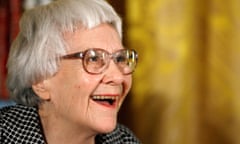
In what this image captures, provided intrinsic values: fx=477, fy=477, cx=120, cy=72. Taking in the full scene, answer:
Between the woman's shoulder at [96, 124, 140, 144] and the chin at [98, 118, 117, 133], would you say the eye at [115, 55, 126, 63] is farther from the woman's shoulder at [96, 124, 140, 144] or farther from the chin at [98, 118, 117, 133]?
the woman's shoulder at [96, 124, 140, 144]

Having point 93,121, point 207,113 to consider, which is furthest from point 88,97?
point 207,113

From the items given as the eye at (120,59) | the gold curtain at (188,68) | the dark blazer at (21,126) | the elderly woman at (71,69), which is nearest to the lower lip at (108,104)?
the elderly woman at (71,69)

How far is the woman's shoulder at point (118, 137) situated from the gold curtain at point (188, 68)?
0.25 m

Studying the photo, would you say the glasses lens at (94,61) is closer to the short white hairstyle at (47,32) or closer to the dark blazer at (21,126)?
the short white hairstyle at (47,32)

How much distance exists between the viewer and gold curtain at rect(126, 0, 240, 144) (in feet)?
5.75

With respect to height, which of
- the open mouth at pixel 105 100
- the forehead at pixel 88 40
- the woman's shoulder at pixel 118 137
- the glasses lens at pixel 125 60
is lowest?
the woman's shoulder at pixel 118 137

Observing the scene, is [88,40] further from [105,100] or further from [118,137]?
[118,137]

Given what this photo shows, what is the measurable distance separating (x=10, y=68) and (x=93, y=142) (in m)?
0.35

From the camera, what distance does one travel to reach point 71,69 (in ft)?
4.33

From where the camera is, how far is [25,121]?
146cm

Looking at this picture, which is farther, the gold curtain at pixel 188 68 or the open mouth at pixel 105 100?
the gold curtain at pixel 188 68

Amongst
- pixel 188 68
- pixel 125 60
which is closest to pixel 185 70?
pixel 188 68

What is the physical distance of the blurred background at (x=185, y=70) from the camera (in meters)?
1.75

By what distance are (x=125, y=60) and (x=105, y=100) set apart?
128 millimetres
